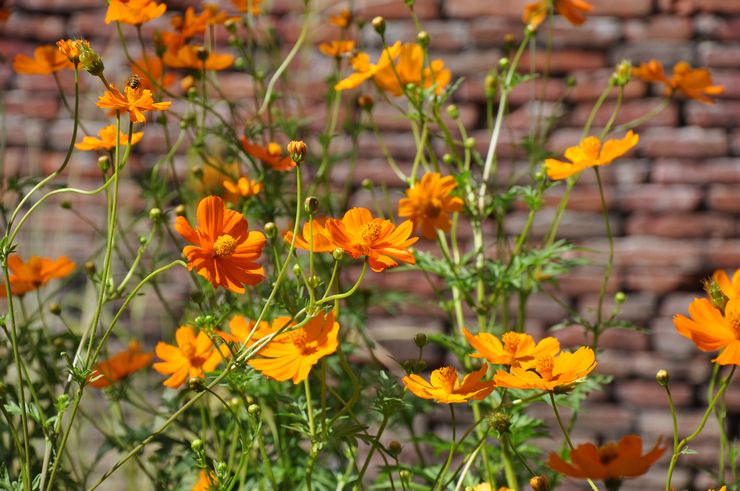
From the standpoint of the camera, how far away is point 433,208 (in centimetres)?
84

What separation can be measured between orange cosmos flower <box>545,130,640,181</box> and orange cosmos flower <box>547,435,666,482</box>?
1.15ft

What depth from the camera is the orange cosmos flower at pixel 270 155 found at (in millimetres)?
895

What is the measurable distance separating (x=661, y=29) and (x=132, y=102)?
144 cm

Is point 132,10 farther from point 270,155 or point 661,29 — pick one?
point 661,29

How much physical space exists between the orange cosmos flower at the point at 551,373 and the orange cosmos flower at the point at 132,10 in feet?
1.39

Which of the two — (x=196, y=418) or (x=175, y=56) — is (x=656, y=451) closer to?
(x=196, y=418)

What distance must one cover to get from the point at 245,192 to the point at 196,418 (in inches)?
9.8

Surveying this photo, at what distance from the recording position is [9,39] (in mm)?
1912

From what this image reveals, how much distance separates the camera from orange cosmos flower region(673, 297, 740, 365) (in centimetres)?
64

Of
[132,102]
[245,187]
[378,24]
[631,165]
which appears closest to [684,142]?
[631,165]

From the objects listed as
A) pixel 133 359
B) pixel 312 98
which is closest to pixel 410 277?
pixel 312 98

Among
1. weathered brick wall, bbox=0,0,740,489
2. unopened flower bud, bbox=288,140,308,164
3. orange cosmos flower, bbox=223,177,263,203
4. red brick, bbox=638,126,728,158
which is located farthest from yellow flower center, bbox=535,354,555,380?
red brick, bbox=638,126,728,158

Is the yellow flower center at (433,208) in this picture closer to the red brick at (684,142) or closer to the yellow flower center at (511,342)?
the yellow flower center at (511,342)

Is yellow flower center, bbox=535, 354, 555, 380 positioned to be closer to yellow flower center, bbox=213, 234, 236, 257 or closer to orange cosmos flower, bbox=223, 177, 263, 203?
yellow flower center, bbox=213, 234, 236, 257
